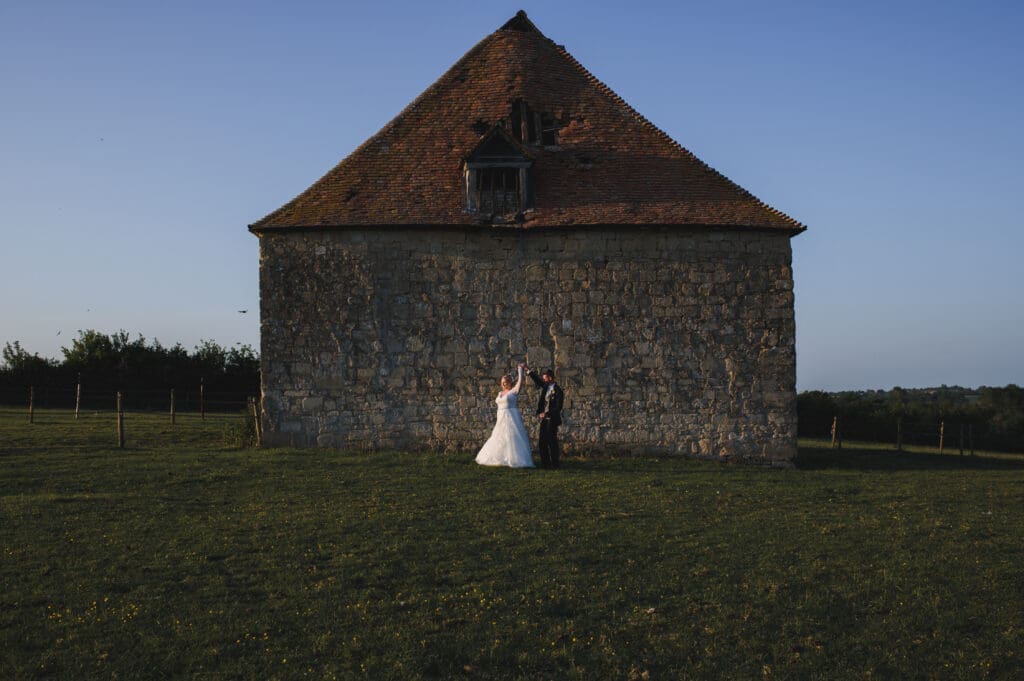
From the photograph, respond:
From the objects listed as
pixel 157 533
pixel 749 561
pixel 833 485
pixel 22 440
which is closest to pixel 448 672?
pixel 749 561

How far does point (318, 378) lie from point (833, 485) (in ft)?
33.7

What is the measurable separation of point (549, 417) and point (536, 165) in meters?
6.34

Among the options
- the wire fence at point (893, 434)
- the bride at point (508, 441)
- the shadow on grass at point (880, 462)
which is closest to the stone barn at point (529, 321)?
the shadow on grass at point (880, 462)

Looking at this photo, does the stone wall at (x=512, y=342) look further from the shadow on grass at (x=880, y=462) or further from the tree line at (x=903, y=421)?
the tree line at (x=903, y=421)

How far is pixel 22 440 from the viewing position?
66.6 ft

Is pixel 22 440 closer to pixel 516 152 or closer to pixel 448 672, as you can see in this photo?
pixel 516 152

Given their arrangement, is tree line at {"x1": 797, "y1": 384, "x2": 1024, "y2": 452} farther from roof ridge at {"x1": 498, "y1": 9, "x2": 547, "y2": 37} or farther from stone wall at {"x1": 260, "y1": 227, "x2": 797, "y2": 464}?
roof ridge at {"x1": 498, "y1": 9, "x2": 547, "y2": 37}

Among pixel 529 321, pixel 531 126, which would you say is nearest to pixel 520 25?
pixel 531 126

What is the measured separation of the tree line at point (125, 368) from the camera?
36.8 metres

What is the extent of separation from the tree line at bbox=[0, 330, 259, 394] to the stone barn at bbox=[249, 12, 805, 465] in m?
18.8

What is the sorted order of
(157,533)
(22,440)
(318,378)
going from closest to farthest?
(157,533) → (318,378) → (22,440)

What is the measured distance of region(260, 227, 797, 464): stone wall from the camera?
18.7 meters

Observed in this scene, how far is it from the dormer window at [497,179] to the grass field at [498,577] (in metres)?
6.42

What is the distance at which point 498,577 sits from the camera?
9148 mm
